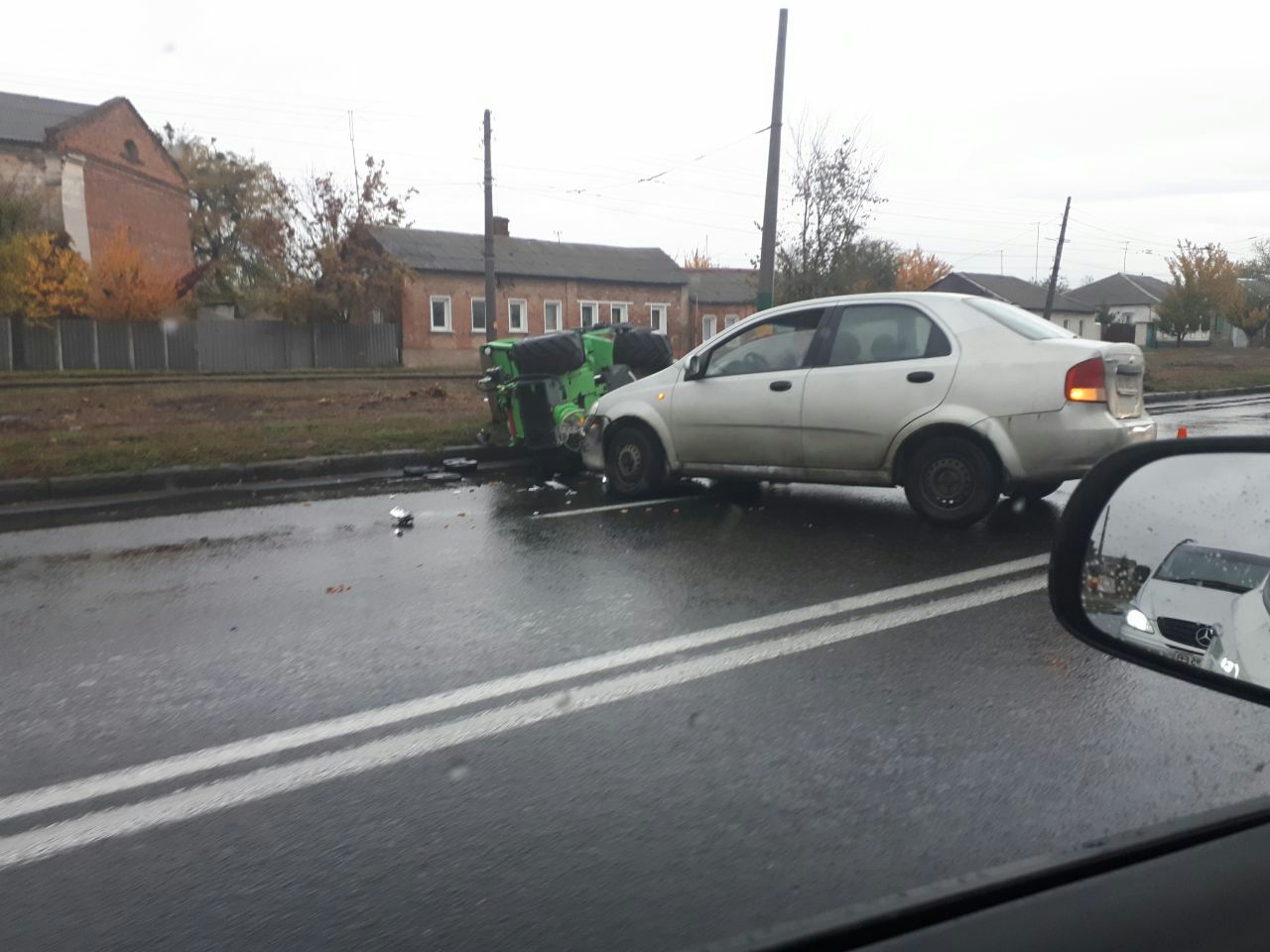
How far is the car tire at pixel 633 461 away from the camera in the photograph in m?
9.06

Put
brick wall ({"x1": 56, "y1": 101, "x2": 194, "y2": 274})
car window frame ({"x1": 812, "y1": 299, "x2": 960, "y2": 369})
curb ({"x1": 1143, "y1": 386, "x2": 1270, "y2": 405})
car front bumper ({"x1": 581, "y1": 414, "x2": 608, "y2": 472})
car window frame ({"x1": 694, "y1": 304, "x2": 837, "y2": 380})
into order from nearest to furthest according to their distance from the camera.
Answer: car window frame ({"x1": 812, "y1": 299, "x2": 960, "y2": 369})
car window frame ({"x1": 694, "y1": 304, "x2": 837, "y2": 380})
car front bumper ({"x1": 581, "y1": 414, "x2": 608, "y2": 472})
curb ({"x1": 1143, "y1": 386, "x2": 1270, "y2": 405})
brick wall ({"x1": 56, "y1": 101, "x2": 194, "y2": 274})

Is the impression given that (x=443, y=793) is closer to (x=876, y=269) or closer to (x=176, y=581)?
(x=176, y=581)

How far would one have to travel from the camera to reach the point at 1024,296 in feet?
262

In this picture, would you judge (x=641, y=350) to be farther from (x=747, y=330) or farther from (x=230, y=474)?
(x=230, y=474)

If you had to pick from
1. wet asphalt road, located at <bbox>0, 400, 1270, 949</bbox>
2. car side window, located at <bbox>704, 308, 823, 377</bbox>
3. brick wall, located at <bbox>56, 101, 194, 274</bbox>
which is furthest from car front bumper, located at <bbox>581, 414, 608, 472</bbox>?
brick wall, located at <bbox>56, 101, 194, 274</bbox>

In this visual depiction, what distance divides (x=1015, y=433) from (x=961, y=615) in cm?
231

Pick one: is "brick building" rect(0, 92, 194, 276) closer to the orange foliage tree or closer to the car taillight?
the orange foliage tree

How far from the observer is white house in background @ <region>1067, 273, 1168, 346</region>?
83.6 metres

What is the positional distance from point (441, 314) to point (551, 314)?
19.8 ft

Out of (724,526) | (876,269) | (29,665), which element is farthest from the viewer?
(876,269)

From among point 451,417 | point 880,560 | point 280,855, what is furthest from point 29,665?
point 451,417

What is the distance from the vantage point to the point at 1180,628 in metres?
1.93

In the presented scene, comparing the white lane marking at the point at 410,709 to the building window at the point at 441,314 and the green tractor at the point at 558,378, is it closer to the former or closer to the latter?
the green tractor at the point at 558,378

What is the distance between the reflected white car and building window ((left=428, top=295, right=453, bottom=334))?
41.5 metres
